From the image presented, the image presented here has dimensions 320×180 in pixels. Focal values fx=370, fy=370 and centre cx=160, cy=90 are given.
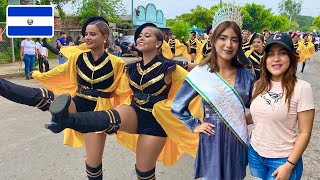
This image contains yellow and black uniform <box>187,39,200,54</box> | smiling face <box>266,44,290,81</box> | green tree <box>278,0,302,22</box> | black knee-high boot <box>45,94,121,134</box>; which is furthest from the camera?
green tree <box>278,0,302,22</box>

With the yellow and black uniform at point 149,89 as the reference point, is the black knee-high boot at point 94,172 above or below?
below

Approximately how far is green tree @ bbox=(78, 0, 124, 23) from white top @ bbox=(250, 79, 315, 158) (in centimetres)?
2553

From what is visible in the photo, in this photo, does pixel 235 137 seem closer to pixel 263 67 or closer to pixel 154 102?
pixel 263 67

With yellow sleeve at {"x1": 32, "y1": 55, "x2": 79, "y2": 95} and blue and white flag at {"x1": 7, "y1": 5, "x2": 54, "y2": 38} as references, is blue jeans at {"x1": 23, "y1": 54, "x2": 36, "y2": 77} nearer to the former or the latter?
blue and white flag at {"x1": 7, "y1": 5, "x2": 54, "y2": 38}

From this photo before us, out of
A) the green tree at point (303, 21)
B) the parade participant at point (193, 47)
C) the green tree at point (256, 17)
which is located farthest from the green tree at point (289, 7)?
the parade participant at point (193, 47)

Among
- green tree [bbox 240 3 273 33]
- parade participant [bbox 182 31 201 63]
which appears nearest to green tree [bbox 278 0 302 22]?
green tree [bbox 240 3 273 33]

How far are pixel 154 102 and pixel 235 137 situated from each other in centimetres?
106

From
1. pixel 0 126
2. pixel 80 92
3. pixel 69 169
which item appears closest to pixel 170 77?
pixel 80 92

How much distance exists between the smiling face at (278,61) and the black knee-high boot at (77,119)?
49.7 inches

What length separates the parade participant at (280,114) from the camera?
221cm

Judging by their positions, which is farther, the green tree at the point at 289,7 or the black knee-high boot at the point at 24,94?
the green tree at the point at 289,7

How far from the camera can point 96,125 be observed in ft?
8.84

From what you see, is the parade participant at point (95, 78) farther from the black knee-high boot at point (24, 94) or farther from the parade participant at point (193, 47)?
the parade participant at point (193, 47)

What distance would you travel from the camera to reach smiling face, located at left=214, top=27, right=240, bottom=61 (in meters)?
2.54
